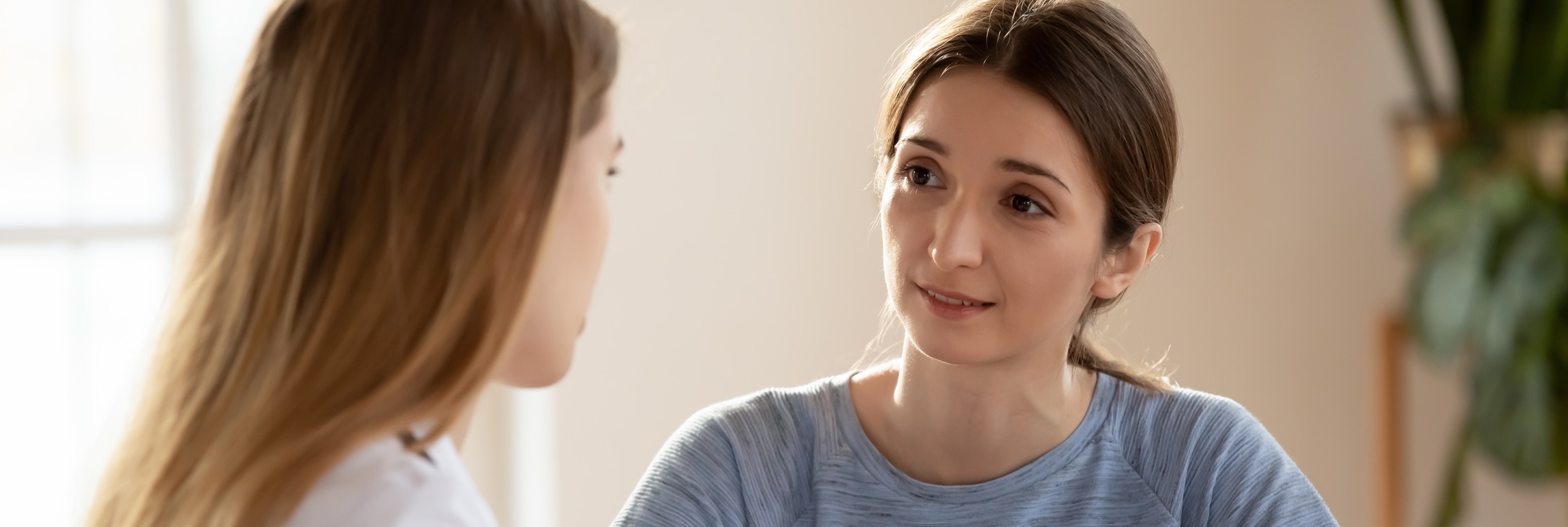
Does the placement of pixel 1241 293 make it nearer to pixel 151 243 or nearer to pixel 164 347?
pixel 151 243

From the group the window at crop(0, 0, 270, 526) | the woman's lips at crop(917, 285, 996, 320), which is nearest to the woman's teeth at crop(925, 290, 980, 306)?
the woman's lips at crop(917, 285, 996, 320)

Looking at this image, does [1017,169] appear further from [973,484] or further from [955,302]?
[973,484]

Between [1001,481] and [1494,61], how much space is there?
1758 millimetres

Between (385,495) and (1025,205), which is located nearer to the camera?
(385,495)

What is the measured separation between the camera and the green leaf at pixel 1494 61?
101 inches

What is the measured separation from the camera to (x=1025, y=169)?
130 cm

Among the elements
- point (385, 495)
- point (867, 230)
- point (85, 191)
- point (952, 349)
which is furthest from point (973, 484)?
point (85, 191)

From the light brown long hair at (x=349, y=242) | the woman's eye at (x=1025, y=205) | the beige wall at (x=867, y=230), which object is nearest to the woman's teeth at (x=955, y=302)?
the woman's eye at (x=1025, y=205)

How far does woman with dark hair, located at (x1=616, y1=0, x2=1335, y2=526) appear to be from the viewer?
1316 mm

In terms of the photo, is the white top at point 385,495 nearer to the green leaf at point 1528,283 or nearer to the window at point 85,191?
the window at point 85,191

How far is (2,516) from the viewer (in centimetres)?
193

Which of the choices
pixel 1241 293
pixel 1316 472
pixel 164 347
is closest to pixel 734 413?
pixel 164 347

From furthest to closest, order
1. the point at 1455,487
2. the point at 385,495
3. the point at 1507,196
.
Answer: the point at 1455,487 → the point at 1507,196 → the point at 385,495

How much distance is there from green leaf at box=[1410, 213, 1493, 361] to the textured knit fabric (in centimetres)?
146
